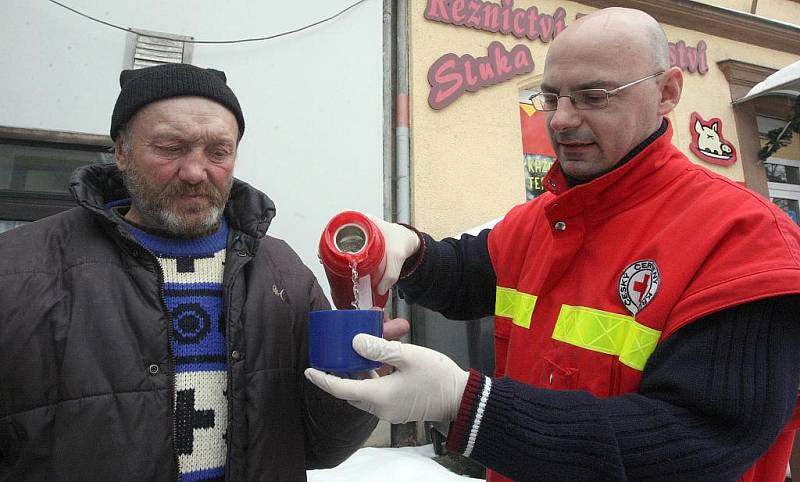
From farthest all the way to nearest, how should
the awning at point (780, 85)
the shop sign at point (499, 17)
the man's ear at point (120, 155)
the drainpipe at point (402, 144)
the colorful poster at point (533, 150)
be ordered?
the awning at point (780, 85) < the colorful poster at point (533, 150) < the shop sign at point (499, 17) < the drainpipe at point (402, 144) < the man's ear at point (120, 155)

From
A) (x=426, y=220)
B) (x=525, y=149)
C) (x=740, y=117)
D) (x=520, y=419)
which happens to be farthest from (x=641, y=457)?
(x=740, y=117)

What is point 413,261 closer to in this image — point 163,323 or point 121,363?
point 163,323

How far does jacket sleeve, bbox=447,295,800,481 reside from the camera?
35.9 inches

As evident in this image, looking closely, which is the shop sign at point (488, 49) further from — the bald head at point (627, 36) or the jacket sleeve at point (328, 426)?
the jacket sleeve at point (328, 426)

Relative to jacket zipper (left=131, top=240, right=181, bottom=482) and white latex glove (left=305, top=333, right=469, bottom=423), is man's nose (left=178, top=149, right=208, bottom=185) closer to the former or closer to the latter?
jacket zipper (left=131, top=240, right=181, bottom=482)

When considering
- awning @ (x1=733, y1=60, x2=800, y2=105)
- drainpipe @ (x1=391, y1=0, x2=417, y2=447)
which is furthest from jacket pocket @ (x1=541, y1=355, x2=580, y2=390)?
awning @ (x1=733, y1=60, x2=800, y2=105)

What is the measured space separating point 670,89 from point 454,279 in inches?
31.0

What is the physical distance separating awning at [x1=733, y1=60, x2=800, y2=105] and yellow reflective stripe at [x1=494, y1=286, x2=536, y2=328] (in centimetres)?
592

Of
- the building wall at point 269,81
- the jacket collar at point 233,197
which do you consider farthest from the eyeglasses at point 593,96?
the building wall at point 269,81

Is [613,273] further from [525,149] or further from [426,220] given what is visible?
[525,149]

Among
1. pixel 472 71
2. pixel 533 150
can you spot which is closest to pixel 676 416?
pixel 472 71

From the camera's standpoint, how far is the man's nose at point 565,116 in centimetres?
130

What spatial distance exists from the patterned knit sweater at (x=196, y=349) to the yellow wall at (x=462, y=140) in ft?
10.3

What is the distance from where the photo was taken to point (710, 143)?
599cm
